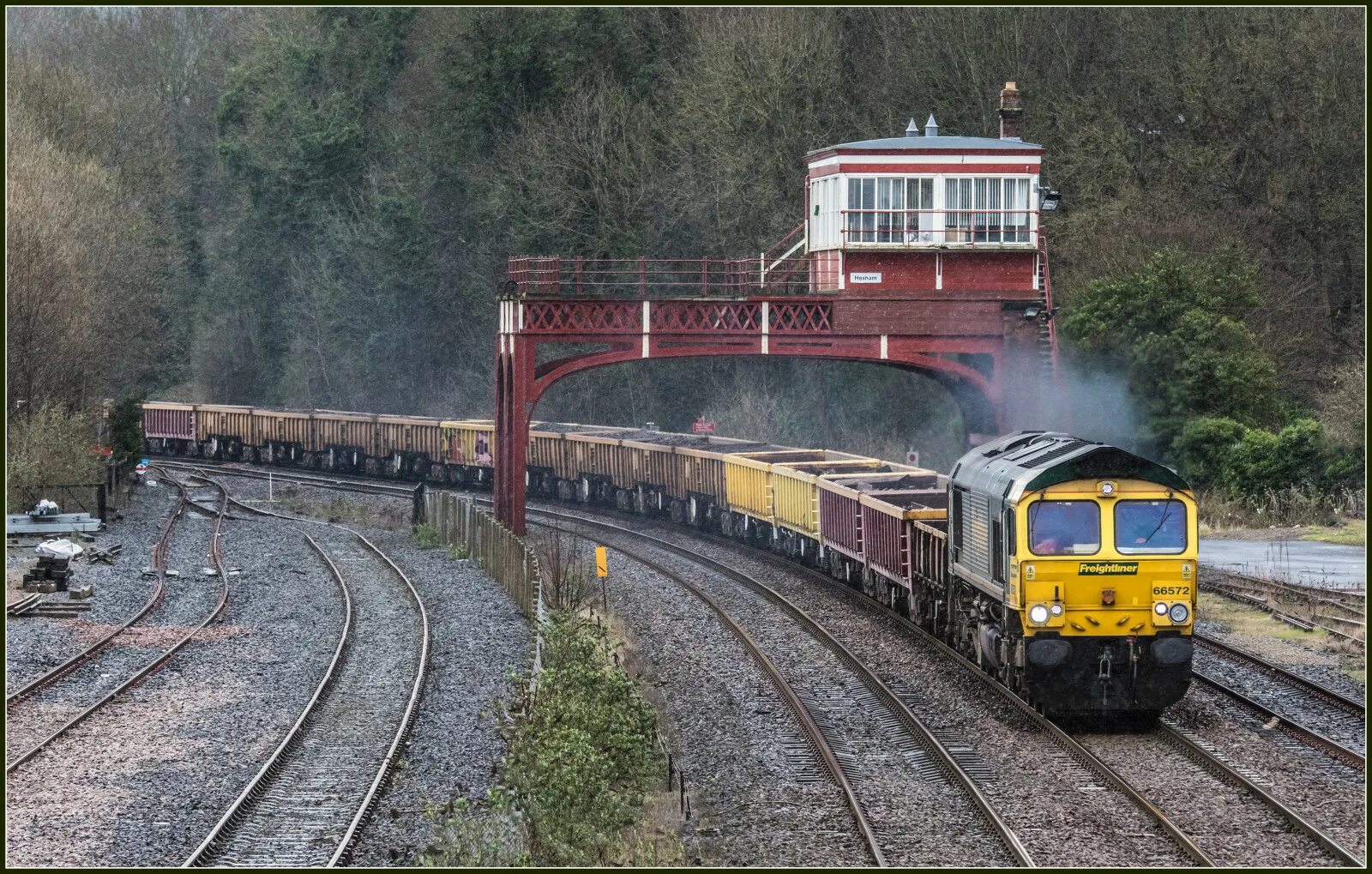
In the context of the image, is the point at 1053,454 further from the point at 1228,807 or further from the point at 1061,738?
the point at 1228,807

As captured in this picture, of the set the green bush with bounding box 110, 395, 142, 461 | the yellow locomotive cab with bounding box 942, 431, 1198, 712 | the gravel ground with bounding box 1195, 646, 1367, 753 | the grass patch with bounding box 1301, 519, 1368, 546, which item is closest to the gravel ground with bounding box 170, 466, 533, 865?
the yellow locomotive cab with bounding box 942, 431, 1198, 712

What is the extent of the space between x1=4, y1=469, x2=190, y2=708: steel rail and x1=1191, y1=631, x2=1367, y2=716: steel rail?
12.7 metres

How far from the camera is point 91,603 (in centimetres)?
2617

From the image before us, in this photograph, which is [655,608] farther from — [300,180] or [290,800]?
[300,180]

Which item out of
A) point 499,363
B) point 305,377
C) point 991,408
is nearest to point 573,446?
point 499,363

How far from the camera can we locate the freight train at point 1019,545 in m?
16.9

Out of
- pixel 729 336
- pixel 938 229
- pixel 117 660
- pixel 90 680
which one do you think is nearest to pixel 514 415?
pixel 729 336

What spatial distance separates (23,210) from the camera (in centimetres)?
3778

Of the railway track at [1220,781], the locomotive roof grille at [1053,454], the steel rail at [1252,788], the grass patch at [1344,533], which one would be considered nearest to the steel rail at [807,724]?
the railway track at [1220,781]

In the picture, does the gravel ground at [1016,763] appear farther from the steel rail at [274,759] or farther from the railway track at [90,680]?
the railway track at [90,680]

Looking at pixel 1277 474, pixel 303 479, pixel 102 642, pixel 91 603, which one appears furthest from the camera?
pixel 303 479

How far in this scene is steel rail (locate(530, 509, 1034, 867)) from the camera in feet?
44.6

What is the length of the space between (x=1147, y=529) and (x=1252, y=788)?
303 cm

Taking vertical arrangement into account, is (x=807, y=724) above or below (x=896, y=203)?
below
